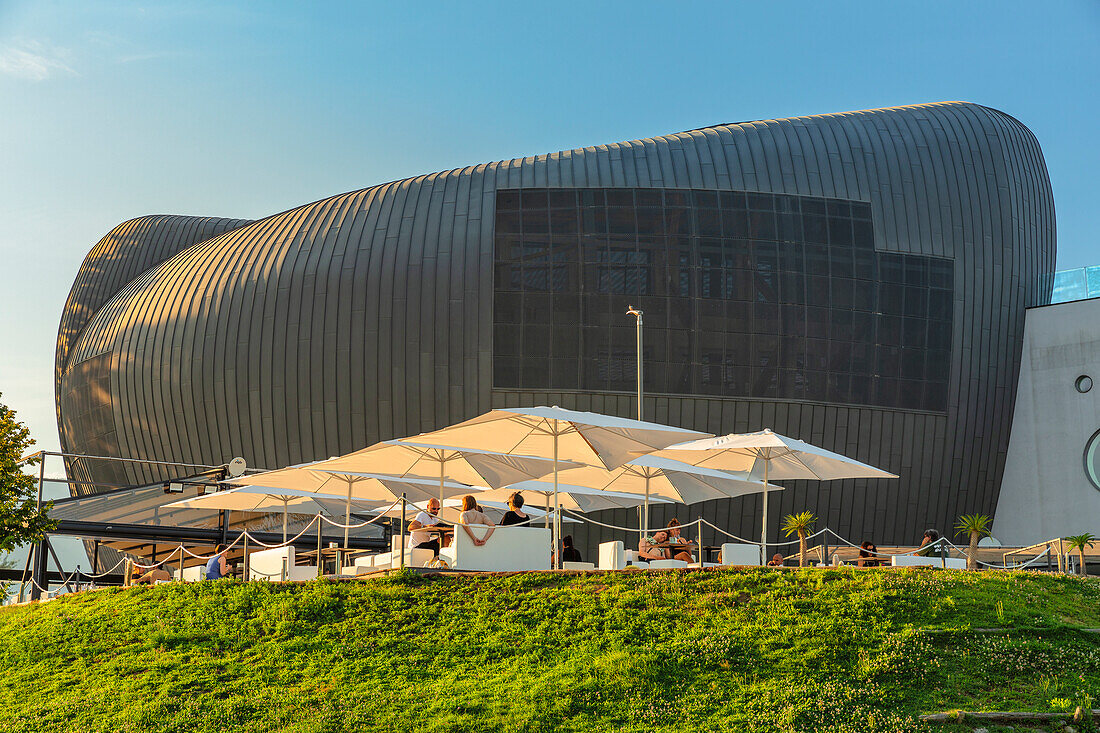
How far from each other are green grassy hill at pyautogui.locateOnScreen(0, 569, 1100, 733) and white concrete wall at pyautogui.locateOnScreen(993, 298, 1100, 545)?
2161 centimetres

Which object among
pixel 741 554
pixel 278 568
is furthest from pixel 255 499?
pixel 741 554

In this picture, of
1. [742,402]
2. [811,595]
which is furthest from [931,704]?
[742,402]

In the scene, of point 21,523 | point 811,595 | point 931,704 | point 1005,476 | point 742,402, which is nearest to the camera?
point 931,704

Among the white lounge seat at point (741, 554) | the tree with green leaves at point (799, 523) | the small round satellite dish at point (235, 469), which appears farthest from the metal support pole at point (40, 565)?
the tree with green leaves at point (799, 523)

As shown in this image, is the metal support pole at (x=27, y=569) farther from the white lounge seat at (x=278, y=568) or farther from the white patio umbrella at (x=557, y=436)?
the white patio umbrella at (x=557, y=436)

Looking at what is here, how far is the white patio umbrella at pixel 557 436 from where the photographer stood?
17141mm

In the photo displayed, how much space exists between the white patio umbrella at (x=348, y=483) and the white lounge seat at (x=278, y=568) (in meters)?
1.58

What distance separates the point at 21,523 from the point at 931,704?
16896 millimetres

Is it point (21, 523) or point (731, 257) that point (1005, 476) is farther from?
point (21, 523)

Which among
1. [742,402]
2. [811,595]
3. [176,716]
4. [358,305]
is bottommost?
[176,716]

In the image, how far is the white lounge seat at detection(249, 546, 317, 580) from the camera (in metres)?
17.7

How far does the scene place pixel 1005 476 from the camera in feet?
121

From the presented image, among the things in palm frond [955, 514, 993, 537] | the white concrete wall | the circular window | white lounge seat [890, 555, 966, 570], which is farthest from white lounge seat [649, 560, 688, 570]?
the circular window

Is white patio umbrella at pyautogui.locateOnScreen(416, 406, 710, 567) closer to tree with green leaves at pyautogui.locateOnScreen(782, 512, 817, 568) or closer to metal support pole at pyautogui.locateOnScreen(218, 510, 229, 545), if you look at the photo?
metal support pole at pyautogui.locateOnScreen(218, 510, 229, 545)
